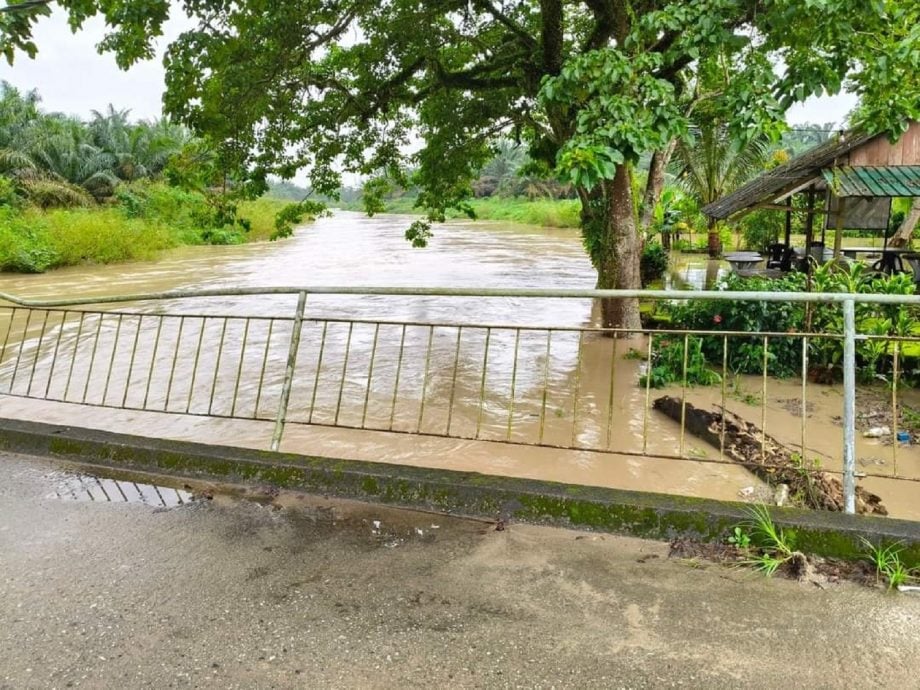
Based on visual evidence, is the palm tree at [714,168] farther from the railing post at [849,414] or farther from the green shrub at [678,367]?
the railing post at [849,414]

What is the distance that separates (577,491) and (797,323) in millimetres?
7120

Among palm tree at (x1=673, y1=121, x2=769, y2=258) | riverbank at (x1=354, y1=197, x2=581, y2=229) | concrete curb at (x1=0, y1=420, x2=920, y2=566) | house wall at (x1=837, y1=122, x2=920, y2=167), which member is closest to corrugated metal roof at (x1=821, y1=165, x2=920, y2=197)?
house wall at (x1=837, y1=122, x2=920, y2=167)

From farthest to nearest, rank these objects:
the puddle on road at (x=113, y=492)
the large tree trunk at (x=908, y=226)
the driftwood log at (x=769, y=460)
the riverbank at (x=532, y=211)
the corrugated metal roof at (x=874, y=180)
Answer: the riverbank at (x=532, y=211)
the large tree trunk at (x=908, y=226)
the corrugated metal roof at (x=874, y=180)
the driftwood log at (x=769, y=460)
the puddle on road at (x=113, y=492)

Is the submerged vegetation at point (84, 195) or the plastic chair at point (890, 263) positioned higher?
the submerged vegetation at point (84, 195)

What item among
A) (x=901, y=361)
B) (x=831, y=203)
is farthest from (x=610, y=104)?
(x=831, y=203)

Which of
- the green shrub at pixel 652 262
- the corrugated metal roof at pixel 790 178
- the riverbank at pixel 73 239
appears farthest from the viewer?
the riverbank at pixel 73 239

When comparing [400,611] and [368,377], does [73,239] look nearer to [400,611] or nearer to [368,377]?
[368,377]

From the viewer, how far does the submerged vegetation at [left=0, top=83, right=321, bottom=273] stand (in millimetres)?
22141

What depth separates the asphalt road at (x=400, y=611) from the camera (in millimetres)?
2115

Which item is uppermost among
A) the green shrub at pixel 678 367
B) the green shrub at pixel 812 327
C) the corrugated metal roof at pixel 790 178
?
the corrugated metal roof at pixel 790 178

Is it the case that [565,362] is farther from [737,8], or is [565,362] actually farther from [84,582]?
[84,582]

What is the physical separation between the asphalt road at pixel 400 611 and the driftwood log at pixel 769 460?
3.53 feet

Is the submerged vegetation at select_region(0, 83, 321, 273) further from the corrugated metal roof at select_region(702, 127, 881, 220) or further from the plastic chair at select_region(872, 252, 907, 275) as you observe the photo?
the plastic chair at select_region(872, 252, 907, 275)

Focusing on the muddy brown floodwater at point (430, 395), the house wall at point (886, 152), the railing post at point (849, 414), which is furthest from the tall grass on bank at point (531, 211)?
the railing post at point (849, 414)
